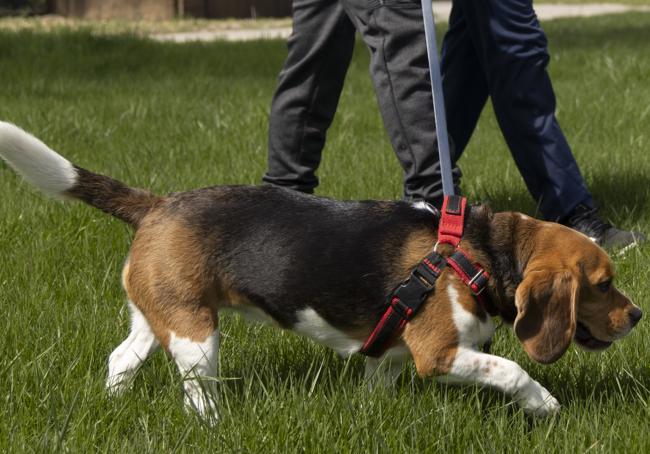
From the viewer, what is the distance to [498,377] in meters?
3.21

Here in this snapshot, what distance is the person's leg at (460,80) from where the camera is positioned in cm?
553

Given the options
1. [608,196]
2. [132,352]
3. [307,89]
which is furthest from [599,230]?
[132,352]

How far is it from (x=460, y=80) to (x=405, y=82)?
130 centimetres

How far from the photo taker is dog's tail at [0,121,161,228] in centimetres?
342

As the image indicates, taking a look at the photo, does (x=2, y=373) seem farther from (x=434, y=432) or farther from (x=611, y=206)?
(x=611, y=206)

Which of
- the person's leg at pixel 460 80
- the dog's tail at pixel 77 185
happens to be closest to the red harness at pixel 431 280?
the dog's tail at pixel 77 185

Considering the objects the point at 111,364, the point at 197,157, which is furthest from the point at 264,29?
the point at 111,364

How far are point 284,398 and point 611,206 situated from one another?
3.12 meters

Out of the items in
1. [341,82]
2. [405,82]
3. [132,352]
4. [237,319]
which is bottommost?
[237,319]

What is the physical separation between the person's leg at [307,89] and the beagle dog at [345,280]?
5.29ft

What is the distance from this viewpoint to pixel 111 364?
3.54 meters

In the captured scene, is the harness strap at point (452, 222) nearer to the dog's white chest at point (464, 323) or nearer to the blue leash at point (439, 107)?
the dog's white chest at point (464, 323)

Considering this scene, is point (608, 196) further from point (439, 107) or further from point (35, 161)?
point (35, 161)

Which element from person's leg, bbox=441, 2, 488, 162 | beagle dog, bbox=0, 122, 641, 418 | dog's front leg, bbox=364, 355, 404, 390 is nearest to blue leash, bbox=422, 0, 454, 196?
beagle dog, bbox=0, 122, 641, 418
